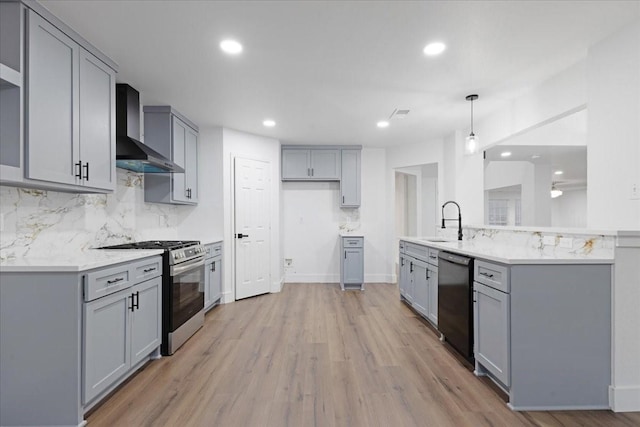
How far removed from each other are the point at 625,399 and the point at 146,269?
3.35 meters

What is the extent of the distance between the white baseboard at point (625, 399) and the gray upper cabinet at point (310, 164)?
434 cm

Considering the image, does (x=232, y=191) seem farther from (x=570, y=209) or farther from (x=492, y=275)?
(x=570, y=209)

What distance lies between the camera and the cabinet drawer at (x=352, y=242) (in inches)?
207

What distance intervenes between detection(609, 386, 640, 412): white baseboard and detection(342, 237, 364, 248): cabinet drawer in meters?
3.56

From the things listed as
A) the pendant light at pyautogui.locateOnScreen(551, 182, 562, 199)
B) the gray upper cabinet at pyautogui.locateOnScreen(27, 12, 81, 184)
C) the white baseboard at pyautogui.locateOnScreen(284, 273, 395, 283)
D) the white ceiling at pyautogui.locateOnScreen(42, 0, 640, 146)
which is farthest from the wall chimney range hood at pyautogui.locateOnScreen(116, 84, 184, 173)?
the pendant light at pyautogui.locateOnScreen(551, 182, 562, 199)

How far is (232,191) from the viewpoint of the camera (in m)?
4.58

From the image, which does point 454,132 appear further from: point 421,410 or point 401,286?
point 421,410

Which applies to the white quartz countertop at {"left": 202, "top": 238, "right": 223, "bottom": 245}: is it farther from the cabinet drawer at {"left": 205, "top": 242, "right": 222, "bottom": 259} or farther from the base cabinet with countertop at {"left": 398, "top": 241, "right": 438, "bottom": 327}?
the base cabinet with countertop at {"left": 398, "top": 241, "right": 438, "bottom": 327}

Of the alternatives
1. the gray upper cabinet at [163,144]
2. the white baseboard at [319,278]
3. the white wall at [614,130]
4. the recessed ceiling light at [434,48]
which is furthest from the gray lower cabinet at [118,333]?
the white wall at [614,130]

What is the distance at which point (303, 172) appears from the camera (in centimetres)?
553

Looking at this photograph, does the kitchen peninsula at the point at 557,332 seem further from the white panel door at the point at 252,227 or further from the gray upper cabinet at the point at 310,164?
the gray upper cabinet at the point at 310,164

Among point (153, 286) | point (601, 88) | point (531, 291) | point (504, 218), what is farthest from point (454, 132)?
point (153, 286)

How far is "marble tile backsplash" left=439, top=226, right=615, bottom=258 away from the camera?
6.81 ft

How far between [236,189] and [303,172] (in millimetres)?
1360
